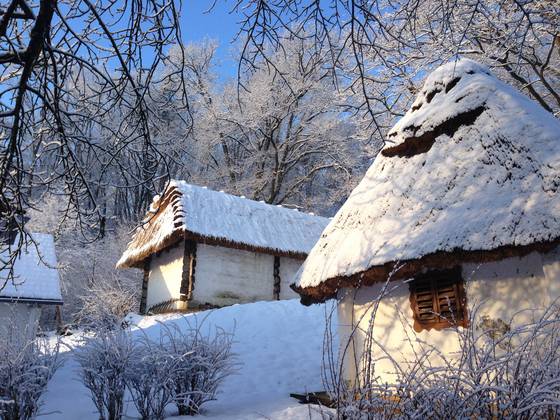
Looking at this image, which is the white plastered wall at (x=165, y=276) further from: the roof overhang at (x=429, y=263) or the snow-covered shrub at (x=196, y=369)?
the roof overhang at (x=429, y=263)

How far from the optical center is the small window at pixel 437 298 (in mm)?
5258

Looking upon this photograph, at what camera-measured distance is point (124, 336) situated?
21.6 feet

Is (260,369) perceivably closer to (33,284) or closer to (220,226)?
(220,226)

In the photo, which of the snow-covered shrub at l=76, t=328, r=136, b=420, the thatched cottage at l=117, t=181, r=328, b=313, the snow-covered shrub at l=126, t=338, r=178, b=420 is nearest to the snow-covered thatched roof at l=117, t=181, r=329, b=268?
the thatched cottage at l=117, t=181, r=328, b=313

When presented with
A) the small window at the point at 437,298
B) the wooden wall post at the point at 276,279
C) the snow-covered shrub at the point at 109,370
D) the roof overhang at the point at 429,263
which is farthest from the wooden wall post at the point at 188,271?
the small window at the point at 437,298

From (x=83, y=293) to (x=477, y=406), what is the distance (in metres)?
24.2

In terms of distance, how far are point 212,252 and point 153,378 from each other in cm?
813

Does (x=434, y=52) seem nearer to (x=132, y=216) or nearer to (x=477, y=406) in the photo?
(x=477, y=406)

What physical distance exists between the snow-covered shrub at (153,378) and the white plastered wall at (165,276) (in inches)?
303

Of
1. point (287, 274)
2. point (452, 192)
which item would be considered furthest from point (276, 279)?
point (452, 192)

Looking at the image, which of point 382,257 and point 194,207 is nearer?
point 382,257

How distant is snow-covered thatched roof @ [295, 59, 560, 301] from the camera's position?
15.3ft

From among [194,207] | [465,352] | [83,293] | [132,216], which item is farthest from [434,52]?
[132,216]

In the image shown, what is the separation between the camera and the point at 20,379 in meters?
5.92
